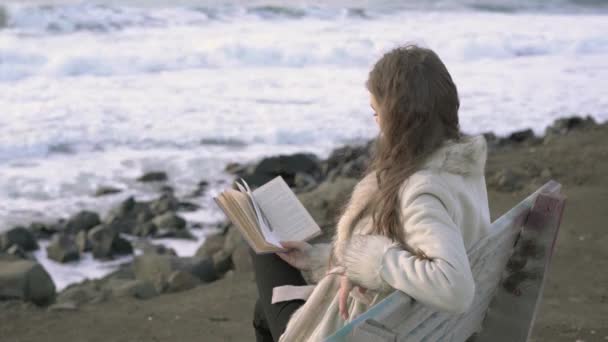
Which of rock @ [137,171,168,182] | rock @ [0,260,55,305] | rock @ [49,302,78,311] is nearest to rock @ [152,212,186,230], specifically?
rock @ [137,171,168,182]

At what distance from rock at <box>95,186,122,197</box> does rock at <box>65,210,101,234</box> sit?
0.96 metres

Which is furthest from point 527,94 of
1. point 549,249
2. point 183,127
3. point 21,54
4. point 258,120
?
point 549,249

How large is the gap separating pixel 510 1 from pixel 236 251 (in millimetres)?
26204

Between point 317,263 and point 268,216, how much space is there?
0.74 feet

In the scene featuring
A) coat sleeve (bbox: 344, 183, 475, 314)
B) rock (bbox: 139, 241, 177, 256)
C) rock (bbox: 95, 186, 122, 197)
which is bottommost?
rock (bbox: 95, 186, 122, 197)

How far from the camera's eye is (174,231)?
320 inches

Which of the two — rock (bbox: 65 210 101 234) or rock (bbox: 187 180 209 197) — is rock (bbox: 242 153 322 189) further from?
rock (bbox: 65 210 101 234)

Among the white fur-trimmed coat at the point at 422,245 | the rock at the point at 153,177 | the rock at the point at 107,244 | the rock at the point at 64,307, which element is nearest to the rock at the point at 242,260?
the rock at the point at 64,307

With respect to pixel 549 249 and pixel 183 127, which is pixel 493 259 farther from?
pixel 183 127

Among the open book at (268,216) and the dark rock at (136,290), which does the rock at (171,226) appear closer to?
the dark rock at (136,290)

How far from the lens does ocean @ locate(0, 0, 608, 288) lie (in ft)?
34.3

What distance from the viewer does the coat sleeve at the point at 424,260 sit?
2174 mm

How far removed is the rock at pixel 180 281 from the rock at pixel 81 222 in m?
2.14

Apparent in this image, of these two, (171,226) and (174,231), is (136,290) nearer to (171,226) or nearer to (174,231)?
(174,231)
